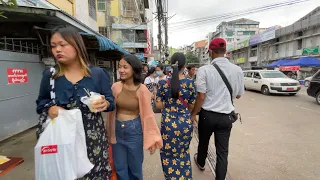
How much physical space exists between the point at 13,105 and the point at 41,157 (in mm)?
4389

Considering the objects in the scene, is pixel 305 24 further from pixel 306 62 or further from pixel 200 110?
pixel 200 110

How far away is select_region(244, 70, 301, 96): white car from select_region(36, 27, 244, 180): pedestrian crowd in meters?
10.2

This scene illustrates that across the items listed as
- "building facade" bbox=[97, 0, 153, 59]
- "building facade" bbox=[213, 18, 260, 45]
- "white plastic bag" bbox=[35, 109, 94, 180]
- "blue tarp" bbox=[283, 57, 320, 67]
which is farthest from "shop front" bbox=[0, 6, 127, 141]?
"building facade" bbox=[213, 18, 260, 45]

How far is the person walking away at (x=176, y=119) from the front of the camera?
7.66 feet

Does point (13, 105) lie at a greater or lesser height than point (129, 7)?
lesser

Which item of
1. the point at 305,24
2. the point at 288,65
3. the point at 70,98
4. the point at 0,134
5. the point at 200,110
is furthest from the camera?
the point at 305,24

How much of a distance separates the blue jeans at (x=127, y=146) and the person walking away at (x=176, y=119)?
0.38 meters

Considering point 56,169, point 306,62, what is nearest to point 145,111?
point 56,169

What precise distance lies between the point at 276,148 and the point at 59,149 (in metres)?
4.11

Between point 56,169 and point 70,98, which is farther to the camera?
point 70,98

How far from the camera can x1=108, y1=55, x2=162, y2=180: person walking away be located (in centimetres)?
209

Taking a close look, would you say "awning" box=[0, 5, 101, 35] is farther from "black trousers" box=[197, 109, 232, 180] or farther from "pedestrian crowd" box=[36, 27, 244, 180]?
"black trousers" box=[197, 109, 232, 180]

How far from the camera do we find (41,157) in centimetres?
131

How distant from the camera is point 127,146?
2113mm
